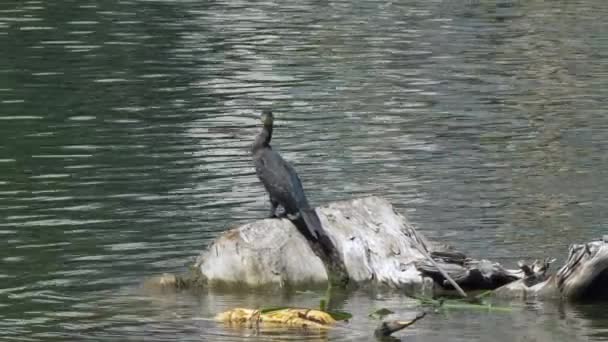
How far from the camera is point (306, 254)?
54.7ft

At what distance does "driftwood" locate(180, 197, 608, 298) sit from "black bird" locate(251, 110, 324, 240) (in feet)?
0.51

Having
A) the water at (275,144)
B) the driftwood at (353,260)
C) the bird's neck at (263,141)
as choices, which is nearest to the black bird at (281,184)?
the bird's neck at (263,141)

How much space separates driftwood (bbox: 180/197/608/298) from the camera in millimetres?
16359

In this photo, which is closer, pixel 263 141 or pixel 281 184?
pixel 281 184

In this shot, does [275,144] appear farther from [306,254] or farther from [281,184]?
[306,254]

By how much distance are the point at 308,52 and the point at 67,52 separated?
5.78m

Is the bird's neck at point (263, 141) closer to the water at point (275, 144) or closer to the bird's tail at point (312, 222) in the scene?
the bird's tail at point (312, 222)

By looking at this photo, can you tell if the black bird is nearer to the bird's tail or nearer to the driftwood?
the bird's tail

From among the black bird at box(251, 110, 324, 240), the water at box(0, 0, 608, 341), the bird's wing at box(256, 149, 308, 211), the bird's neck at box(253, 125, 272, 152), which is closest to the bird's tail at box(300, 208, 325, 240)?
the black bird at box(251, 110, 324, 240)

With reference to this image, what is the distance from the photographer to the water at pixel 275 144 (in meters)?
16.1

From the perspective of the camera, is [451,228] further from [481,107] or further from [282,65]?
[282,65]

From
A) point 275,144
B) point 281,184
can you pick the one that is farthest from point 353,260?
point 275,144

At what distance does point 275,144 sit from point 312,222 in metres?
9.79

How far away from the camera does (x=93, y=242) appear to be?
62.6 ft
